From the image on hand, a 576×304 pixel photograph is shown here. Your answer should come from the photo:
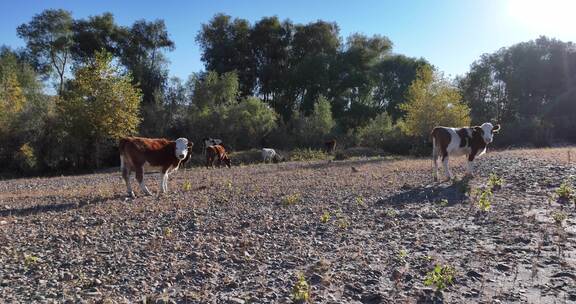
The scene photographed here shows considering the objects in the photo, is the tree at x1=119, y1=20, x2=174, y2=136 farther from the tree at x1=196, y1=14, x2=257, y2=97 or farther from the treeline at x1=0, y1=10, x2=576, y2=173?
the tree at x1=196, y1=14, x2=257, y2=97

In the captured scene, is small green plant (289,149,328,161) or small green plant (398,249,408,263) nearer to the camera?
small green plant (398,249,408,263)

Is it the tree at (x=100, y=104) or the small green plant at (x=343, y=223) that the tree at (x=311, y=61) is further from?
the small green plant at (x=343, y=223)

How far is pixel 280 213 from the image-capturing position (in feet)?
35.3

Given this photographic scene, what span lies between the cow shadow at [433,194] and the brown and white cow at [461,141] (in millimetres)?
1992

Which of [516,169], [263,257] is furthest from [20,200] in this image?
[516,169]

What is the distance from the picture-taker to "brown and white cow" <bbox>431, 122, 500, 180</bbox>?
52.9 feet

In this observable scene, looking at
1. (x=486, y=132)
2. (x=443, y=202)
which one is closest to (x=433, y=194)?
(x=443, y=202)

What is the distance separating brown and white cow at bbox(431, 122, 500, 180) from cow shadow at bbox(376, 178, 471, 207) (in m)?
1.99

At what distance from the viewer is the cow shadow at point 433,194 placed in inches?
464

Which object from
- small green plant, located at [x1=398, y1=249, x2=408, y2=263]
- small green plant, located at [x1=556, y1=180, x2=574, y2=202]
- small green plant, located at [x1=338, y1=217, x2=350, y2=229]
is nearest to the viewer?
small green plant, located at [x1=398, y1=249, x2=408, y2=263]

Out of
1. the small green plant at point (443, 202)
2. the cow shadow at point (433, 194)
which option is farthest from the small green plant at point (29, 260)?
the small green plant at point (443, 202)

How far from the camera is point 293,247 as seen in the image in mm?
7797

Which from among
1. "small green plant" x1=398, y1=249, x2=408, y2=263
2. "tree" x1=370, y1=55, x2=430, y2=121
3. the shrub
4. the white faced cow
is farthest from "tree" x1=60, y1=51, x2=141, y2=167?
"tree" x1=370, y1=55, x2=430, y2=121

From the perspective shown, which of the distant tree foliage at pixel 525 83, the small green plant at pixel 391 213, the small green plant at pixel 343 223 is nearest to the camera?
the small green plant at pixel 343 223
